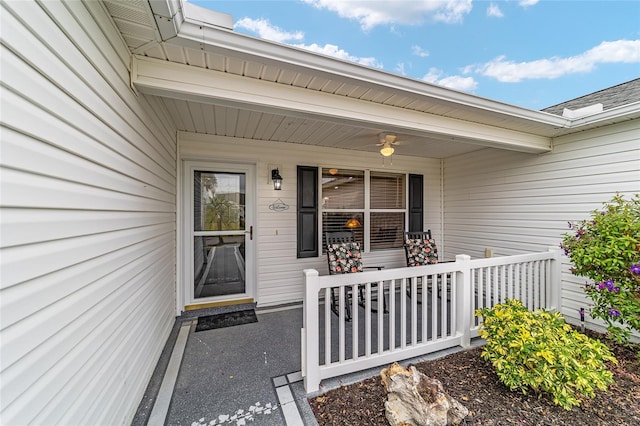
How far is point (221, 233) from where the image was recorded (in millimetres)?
3824

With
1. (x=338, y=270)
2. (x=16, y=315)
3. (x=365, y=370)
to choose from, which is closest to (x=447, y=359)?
(x=365, y=370)

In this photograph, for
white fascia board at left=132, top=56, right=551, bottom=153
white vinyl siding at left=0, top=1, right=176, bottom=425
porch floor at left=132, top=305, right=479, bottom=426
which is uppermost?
white fascia board at left=132, top=56, right=551, bottom=153

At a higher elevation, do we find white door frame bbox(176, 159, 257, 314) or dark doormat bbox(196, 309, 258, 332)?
white door frame bbox(176, 159, 257, 314)

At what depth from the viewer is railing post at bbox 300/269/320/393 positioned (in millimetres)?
2006

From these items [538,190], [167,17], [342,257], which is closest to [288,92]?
[167,17]

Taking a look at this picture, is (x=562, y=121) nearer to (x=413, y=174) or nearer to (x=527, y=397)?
(x=413, y=174)

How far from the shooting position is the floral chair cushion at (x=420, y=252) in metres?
4.28

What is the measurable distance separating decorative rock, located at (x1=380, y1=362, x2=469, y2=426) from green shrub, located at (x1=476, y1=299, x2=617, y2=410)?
2.06 feet

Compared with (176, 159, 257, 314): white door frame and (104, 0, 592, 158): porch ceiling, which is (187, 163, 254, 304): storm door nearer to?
(176, 159, 257, 314): white door frame

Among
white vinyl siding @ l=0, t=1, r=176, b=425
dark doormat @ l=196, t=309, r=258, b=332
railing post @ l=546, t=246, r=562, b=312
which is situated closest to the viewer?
white vinyl siding @ l=0, t=1, r=176, b=425

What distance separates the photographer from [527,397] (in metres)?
1.96

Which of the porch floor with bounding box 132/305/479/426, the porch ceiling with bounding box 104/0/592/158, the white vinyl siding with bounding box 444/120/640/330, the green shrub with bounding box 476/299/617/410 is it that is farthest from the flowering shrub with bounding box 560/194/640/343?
the porch floor with bounding box 132/305/479/426

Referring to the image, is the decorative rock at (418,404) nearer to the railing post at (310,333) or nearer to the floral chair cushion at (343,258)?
the railing post at (310,333)

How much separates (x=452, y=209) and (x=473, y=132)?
2.43 m
